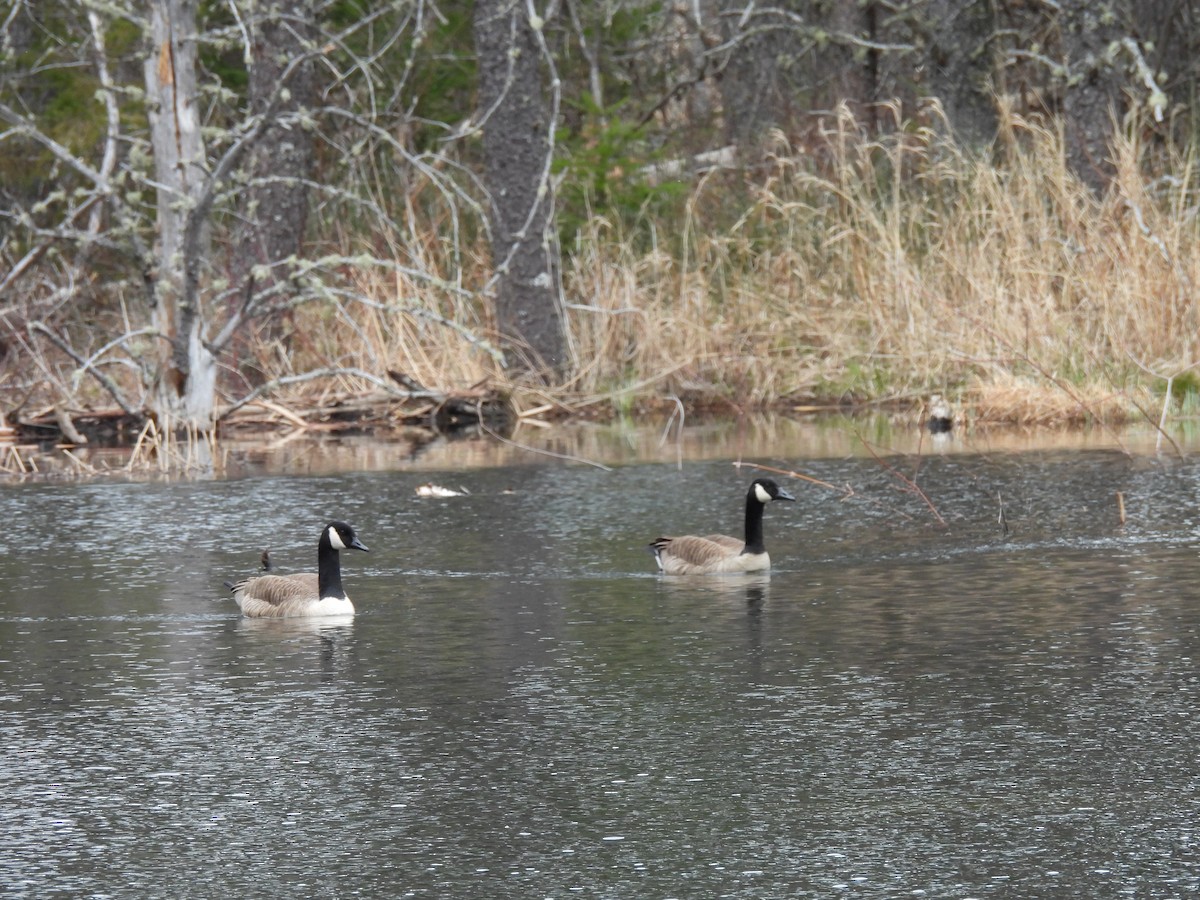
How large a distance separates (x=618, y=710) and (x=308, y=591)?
2432 millimetres

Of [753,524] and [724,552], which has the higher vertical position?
[753,524]

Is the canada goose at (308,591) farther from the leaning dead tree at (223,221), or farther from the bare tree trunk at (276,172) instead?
the bare tree trunk at (276,172)

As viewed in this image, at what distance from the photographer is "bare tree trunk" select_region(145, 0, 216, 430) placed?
48.1 ft

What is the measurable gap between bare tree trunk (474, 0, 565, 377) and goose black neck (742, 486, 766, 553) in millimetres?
9393

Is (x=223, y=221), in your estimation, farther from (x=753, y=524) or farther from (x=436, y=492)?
(x=753, y=524)

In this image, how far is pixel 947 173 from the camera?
1722cm

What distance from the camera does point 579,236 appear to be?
18.8 metres

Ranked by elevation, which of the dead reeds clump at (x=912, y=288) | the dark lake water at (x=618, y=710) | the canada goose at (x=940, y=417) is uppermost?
the dead reeds clump at (x=912, y=288)

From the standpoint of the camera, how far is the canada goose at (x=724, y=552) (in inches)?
348

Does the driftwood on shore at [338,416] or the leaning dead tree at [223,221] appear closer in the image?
the leaning dead tree at [223,221]

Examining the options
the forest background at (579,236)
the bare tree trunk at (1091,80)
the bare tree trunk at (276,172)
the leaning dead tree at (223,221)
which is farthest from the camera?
the bare tree trunk at (276,172)

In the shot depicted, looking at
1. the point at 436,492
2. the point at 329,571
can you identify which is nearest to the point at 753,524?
the point at 329,571

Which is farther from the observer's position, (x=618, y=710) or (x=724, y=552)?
(x=724, y=552)

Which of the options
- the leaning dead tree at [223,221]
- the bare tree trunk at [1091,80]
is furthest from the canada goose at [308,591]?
the bare tree trunk at [1091,80]
